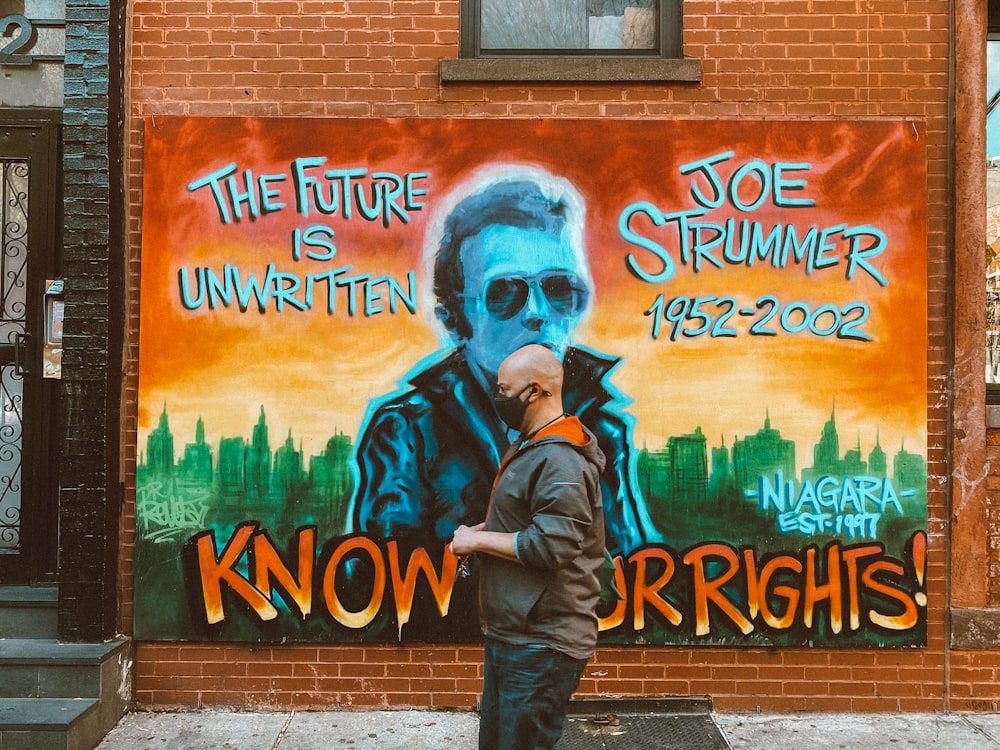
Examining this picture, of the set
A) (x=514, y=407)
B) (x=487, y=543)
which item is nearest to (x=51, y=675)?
(x=487, y=543)

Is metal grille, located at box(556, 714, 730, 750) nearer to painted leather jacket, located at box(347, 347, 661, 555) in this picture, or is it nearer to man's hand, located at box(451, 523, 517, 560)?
painted leather jacket, located at box(347, 347, 661, 555)

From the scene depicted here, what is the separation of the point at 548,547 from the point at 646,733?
7.30 feet

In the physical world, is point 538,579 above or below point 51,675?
above

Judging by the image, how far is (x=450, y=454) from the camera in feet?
16.0

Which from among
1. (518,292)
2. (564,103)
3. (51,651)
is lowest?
A: (51,651)

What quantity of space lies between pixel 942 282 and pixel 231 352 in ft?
13.2

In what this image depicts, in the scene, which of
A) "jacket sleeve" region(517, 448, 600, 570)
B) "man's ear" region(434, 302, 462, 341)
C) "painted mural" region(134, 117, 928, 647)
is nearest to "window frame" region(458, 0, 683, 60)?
"painted mural" region(134, 117, 928, 647)

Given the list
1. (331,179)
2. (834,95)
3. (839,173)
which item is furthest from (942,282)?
(331,179)

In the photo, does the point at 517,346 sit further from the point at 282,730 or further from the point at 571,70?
the point at 282,730

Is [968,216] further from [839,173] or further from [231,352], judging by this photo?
[231,352]

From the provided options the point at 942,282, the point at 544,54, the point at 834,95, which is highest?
the point at 544,54

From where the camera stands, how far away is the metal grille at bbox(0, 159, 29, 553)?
5.08 m

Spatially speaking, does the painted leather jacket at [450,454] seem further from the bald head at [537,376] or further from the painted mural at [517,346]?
the bald head at [537,376]

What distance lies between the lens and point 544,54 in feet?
16.9
